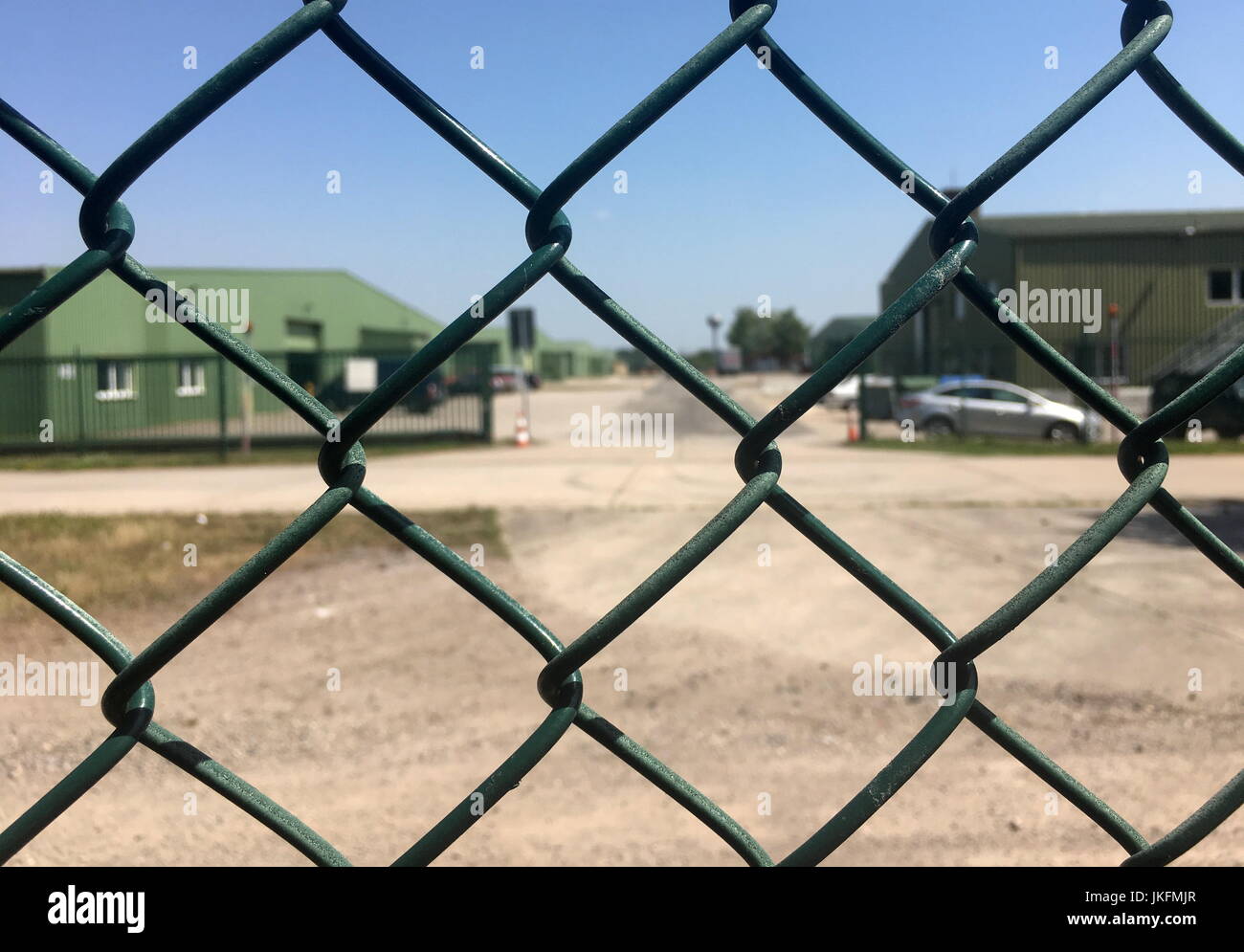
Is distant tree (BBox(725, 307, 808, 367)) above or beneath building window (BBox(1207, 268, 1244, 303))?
above

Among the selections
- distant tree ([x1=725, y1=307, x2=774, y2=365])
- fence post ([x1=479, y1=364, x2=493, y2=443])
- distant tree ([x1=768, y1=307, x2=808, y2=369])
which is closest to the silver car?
fence post ([x1=479, y1=364, x2=493, y2=443])

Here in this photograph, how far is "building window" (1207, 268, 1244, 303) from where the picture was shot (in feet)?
82.1

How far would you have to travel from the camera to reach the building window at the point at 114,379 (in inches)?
777

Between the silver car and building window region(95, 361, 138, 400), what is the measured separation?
15.7m

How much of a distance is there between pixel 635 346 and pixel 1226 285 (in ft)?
97.7

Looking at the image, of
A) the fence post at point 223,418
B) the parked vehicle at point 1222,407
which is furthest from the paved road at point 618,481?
the parked vehicle at point 1222,407

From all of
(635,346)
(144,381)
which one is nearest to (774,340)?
(144,381)

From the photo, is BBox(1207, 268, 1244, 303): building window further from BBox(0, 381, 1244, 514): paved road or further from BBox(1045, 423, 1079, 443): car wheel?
BBox(0, 381, 1244, 514): paved road

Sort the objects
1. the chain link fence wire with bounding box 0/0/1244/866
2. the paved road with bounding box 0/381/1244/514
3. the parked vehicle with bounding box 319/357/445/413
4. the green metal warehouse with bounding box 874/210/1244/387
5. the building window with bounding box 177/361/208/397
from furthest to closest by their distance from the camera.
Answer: the green metal warehouse with bounding box 874/210/1244/387 < the building window with bounding box 177/361/208/397 < the parked vehicle with bounding box 319/357/445/413 < the paved road with bounding box 0/381/1244/514 < the chain link fence wire with bounding box 0/0/1244/866

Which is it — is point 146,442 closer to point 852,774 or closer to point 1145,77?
point 852,774

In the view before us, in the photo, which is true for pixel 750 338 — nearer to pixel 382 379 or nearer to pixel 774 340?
pixel 774 340

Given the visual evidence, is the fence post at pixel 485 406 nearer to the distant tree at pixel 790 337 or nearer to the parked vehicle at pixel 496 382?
the parked vehicle at pixel 496 382

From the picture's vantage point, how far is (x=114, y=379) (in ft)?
66.7

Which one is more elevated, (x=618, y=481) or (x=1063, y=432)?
(x=1063, y=432)
